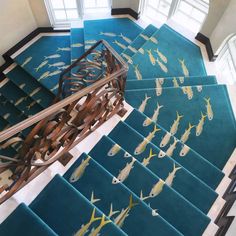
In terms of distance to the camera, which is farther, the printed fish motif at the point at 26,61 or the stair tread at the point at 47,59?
the printed fish motif at the point at 26,61

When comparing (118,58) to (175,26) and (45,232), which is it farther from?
(175,26)

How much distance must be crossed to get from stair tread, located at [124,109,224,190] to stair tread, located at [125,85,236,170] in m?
0.32

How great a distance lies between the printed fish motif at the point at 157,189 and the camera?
9.27ft

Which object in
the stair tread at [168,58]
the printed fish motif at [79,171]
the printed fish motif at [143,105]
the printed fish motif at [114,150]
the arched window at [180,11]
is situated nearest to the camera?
the printed fish motif at [79,171]

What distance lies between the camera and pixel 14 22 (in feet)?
17.3

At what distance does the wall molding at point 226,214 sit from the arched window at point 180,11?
3.40m

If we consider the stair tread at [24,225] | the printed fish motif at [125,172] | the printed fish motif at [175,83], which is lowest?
the stair tread at [24,225]

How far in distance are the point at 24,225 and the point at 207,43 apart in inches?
184

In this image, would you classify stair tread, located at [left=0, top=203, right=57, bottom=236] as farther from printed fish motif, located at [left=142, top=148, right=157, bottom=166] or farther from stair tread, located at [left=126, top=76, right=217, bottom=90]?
stair tread, located at [left=126, top=76, right=217, bottom=90]

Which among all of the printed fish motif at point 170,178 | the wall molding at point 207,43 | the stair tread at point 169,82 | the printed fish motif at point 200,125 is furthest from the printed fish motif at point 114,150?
the wall molding at point 207,43

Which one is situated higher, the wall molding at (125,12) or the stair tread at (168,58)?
the wall molding at (125,12)

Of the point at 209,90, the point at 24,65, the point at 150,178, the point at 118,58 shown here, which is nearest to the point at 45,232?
the point at 150,178

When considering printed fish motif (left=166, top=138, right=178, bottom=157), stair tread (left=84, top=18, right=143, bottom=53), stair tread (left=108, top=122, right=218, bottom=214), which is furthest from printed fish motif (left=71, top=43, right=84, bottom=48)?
printed fish motif (left=166, top=138, right=178, bottom=157)

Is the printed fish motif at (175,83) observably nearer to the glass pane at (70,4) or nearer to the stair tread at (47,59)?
the stair tread at (47,59)
